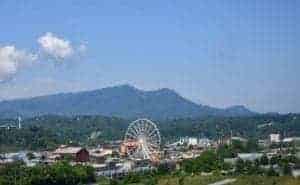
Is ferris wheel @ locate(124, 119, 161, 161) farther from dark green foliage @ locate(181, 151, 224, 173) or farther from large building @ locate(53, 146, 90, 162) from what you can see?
dark green foliage @ locate(181, 151, 224, 173)

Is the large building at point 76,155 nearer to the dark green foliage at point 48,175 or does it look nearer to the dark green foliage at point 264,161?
the dark green foliage at point 48,175

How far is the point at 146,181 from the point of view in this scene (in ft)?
116

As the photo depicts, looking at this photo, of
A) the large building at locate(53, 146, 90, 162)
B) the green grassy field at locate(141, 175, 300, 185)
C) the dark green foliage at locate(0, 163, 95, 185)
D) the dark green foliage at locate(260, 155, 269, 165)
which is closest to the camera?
the green grassy field at locate(141, 175, 300, 185)

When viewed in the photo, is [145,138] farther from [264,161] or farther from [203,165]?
[264,161]

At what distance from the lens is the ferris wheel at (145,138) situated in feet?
179

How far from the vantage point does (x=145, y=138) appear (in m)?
54.8

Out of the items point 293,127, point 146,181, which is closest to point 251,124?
point 293,127

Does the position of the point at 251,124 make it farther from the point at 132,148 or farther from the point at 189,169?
the point at 189,169

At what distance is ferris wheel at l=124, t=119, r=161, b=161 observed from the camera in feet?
179

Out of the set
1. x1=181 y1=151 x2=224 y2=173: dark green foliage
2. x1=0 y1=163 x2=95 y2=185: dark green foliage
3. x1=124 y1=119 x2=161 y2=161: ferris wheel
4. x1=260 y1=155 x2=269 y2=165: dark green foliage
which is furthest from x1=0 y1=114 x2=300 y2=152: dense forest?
x1=260 y1=155 x2=269 y2=165: dark green foliage

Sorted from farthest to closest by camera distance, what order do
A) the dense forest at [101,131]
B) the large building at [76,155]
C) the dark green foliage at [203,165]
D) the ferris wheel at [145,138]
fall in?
the dense forest at [101,131] → the large building at [76,155] → the ferris wheel at [145,138] → the dark green foliage at [203,165]

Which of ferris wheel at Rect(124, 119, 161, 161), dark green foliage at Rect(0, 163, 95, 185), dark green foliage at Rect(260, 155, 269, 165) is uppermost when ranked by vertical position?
ferris wheel at Rect(124, 119, 161, 161)

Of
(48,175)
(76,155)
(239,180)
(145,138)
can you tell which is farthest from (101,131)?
(239,180)

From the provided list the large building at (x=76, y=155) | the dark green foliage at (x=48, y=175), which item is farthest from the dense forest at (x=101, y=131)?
the dark green foliage at (x=48, y=175)
